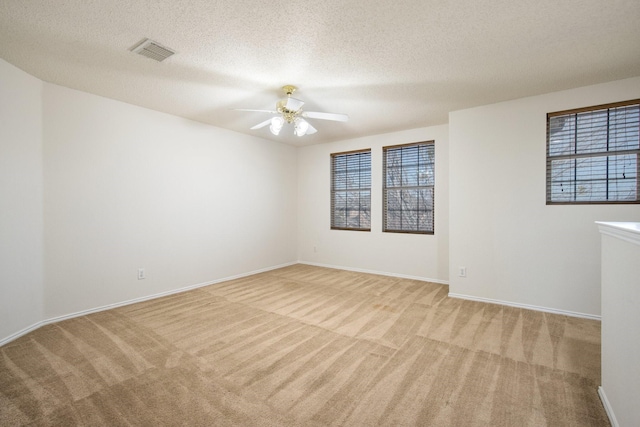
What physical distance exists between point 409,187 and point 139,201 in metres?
4.13

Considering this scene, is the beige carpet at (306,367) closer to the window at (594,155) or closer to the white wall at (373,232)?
the white wall at (373,232)

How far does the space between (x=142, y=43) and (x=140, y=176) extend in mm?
1923

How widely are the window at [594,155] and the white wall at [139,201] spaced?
14.5ft

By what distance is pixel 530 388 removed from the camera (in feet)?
6.15

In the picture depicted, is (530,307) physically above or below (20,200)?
below

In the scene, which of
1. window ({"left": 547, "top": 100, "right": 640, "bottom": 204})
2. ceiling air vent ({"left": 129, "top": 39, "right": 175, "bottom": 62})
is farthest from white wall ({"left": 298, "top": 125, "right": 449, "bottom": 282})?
ceiling air vent ({"left": 129, "top": 39, "right": 175, "bottom": 62})

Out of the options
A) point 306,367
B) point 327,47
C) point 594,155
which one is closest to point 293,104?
point 327,47

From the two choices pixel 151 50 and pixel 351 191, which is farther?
pixel 351 191

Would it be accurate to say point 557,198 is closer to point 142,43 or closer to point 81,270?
point 142,43

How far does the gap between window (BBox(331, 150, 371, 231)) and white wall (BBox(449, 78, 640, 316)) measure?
5.70 ft

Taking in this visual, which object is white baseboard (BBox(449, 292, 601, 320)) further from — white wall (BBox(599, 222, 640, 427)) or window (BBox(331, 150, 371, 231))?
window (BBox(331, 150, 371, 231))

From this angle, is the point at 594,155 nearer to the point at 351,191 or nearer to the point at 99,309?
the point at 351,191

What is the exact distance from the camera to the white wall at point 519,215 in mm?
3072

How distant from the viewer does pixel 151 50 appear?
2330 millimetres
